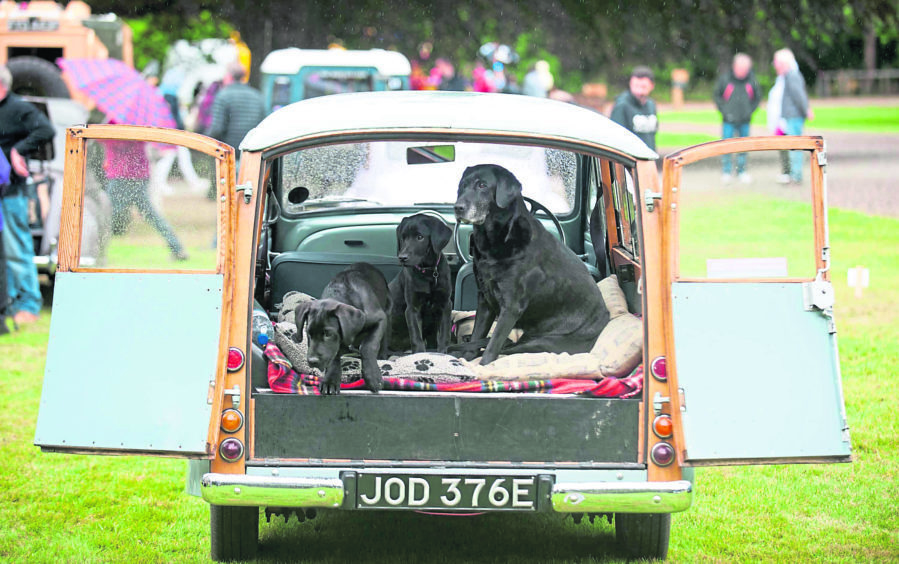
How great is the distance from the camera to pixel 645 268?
4387 mm

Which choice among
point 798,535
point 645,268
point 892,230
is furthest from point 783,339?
point 892,230

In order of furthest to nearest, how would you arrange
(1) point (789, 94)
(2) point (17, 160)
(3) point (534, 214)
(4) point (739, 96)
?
(4) point (739, 96) → (1) point (789, 94) → (2) point (17, 160) → (3) point (534, 214)

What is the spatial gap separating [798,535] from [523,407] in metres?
1.68

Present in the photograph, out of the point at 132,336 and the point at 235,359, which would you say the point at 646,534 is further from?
the point at 132,336

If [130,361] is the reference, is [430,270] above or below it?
above

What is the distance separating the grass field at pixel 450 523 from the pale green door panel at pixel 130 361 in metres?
0.08

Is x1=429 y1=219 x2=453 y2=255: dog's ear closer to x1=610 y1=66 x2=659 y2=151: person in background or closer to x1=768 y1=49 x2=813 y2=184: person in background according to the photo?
x1=610 y1=66 x2=659 y2=151: person in background

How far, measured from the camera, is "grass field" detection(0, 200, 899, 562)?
506cm

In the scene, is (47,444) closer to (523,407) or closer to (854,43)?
(523,407)

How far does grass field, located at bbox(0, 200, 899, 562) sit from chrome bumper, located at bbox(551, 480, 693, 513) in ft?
1.72

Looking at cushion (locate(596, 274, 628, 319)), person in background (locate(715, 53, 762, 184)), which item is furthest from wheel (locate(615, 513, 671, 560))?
person in background (locate(715, 53, 762, 184))

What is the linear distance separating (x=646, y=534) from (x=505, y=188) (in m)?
1.59

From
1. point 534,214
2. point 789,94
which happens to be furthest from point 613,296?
point 789,94

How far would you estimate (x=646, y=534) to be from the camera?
4.93 metres
